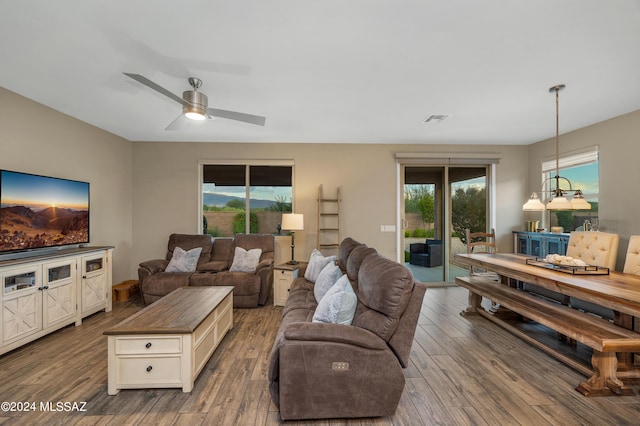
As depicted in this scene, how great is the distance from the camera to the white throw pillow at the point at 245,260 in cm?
425

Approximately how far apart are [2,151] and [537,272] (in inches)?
222

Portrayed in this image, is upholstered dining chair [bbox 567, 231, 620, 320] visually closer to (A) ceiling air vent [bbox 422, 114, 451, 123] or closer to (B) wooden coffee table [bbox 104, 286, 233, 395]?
(A) ceiling air vent [bbox 422, 114, 451, 123]

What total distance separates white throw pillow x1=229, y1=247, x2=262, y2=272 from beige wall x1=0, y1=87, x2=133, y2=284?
6.77ft

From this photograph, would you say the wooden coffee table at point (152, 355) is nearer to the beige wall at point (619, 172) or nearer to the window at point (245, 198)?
the window at point (245, 198)

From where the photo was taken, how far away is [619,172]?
12.0 feet

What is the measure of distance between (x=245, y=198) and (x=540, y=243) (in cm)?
507

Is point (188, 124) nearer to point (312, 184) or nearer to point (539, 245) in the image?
point (312, 184)

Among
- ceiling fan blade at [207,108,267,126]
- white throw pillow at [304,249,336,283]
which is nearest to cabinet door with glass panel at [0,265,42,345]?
ceiling fan blade at [207,108,267,126]

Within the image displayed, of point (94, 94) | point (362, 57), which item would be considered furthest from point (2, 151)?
point (362, 57)

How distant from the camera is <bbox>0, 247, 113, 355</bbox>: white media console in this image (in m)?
2.61

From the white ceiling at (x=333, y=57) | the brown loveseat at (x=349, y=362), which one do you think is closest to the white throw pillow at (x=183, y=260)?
the white ceiling at (x=333, y=57)

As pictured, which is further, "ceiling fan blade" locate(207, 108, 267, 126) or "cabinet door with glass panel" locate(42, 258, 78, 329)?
"cabinet door with glass panel" locate(42, 258, 78, 329)

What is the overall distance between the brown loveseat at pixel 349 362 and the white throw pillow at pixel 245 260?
258 cm

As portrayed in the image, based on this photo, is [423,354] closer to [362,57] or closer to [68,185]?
[362,57]
